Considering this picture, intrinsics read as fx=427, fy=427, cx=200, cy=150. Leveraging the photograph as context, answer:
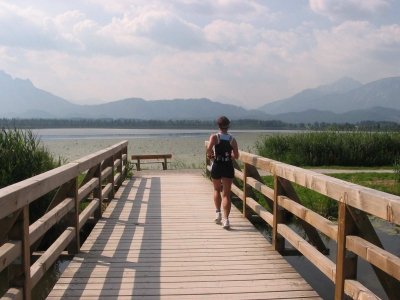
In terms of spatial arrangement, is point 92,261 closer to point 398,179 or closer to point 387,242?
point 387,242

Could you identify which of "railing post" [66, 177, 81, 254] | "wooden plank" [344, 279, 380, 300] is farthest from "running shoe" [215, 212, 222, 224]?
"wooden plank" [344, 279, 380, 300]

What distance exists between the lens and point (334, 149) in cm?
1772

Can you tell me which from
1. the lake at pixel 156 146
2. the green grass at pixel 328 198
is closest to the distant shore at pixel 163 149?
the lake at pixel 156 146

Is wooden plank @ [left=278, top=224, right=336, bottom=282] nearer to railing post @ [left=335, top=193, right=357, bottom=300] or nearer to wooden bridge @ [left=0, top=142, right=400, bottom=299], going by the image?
wooden bridge @ [left=0, top=142, right=400, bottom=299]

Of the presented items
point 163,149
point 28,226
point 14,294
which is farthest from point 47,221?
point 163,149

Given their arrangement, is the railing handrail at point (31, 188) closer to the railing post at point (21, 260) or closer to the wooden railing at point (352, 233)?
the railing post at point (21, 260)

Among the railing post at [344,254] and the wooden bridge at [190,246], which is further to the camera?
the railing post at [344,254]

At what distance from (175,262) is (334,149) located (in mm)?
14640

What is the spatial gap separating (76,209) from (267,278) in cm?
216

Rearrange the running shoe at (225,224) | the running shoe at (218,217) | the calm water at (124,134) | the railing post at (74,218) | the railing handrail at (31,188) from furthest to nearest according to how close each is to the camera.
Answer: the calm water at (124,134)
the running shoe at (218,217)
the running shoe at (225,224)
the railing post at (74,218)
the railing handrail at (31,188)

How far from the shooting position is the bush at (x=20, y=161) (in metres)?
6.77

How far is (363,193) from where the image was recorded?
270 centimetres

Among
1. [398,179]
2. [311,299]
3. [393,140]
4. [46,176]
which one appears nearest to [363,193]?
[311,299]

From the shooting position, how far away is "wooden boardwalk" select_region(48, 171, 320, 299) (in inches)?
141
